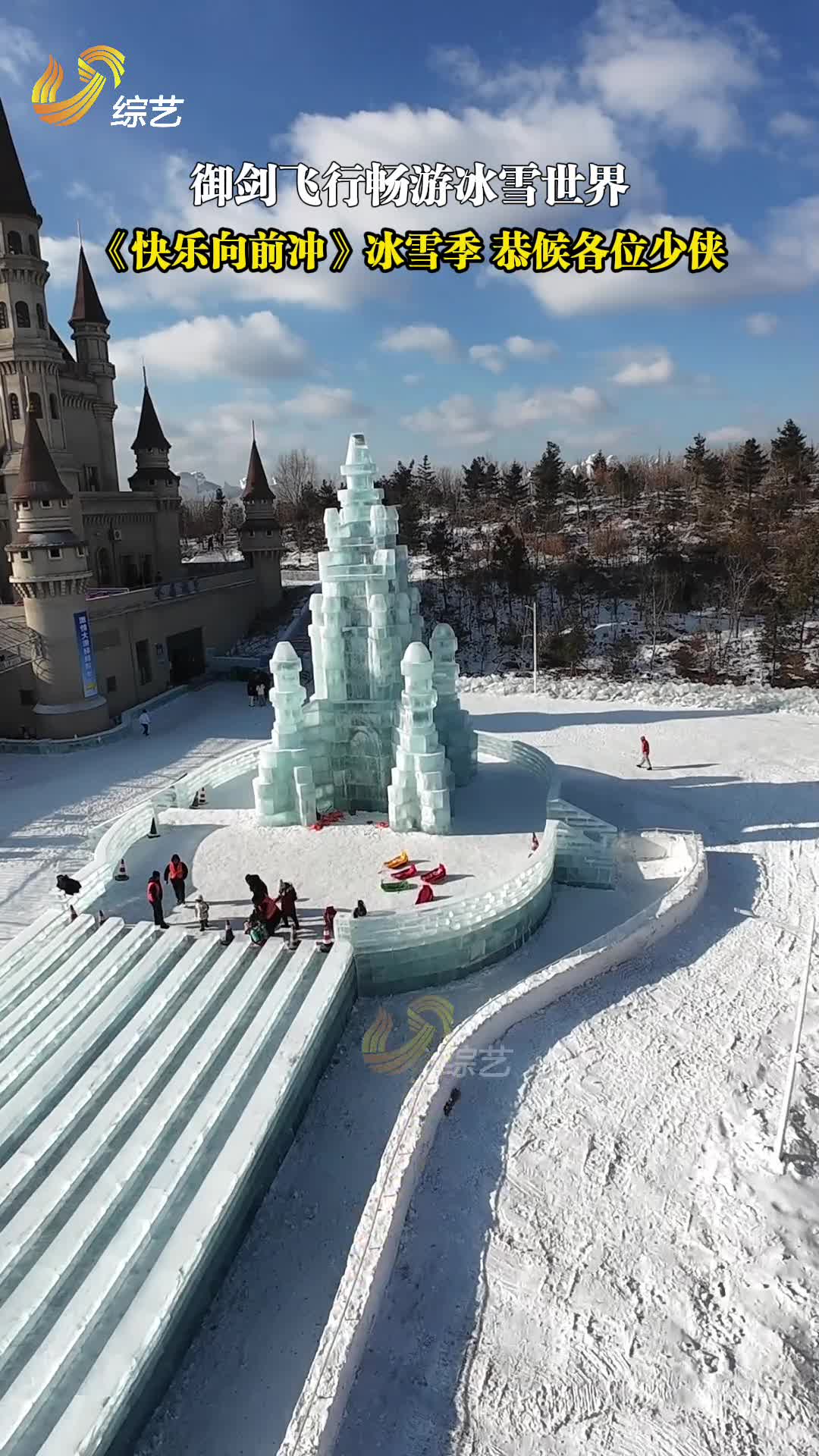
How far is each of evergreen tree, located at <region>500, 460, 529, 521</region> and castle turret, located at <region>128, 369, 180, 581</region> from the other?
30.2 metres

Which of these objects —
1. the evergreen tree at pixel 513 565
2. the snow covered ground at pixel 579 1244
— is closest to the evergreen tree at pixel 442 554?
the evergreen tree at pixel 513 565

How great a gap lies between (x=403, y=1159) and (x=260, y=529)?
4014cm

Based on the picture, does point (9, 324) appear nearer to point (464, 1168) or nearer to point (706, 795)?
point (706, 795)

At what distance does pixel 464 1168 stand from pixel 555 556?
162 ft

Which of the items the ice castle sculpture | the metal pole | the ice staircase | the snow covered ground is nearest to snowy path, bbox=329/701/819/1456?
the snow covered ground

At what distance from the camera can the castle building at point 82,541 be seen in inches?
1144

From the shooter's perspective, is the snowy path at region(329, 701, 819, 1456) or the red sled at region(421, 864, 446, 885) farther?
the red sled at region(421, 864, 446, 885)

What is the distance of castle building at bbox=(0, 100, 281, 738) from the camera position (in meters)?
29.0

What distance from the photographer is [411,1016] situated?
13.6 meters

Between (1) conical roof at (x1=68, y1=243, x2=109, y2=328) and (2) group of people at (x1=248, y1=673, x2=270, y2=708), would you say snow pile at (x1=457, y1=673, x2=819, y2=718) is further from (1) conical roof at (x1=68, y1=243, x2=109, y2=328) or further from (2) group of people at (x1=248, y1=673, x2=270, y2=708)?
(1) conical roof at (x1=68, y1=243, x2=109, y2=328)

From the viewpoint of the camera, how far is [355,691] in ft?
66.4

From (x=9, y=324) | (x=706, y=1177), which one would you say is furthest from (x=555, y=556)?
(x=706, y=1177)

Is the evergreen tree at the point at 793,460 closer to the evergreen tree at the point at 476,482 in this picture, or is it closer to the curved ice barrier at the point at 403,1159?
the evergreen tree at the point at 476,482

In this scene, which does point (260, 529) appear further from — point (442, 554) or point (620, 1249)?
point (620, 1249)
